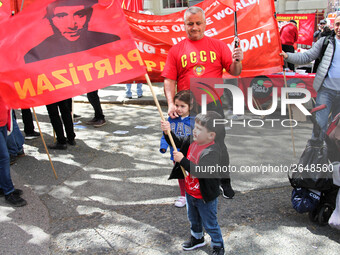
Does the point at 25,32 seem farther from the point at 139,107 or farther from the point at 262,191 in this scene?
the point at 139,107

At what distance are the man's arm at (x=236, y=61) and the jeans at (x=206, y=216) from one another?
57.4 inches

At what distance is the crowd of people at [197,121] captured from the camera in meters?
2.69

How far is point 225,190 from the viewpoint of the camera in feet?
12.8

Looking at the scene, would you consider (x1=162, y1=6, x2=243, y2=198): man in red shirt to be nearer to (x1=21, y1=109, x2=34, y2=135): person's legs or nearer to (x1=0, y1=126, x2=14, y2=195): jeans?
(x1=0, y1=126, x2=14, y2=195): jeans

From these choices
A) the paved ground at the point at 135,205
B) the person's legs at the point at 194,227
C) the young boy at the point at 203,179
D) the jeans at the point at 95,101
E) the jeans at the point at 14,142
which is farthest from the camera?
the jeans at the point at 95,101

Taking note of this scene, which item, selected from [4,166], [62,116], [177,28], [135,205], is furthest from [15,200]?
[177,28]

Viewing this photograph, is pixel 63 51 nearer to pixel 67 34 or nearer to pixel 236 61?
pixel 67 34

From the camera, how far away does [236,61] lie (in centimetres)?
350

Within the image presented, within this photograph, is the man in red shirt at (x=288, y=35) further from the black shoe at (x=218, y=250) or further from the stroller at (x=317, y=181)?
the black shoe at (x=218, y=250)

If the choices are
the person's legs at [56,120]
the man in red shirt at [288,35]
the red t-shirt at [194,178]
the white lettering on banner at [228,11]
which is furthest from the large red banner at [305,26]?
the red t-shirt at [194,178]

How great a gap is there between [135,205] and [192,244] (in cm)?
105

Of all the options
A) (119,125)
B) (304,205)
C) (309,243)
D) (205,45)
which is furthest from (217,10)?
(309,243)

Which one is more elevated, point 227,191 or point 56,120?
point 56,120

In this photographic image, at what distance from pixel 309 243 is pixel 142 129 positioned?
4.32m
